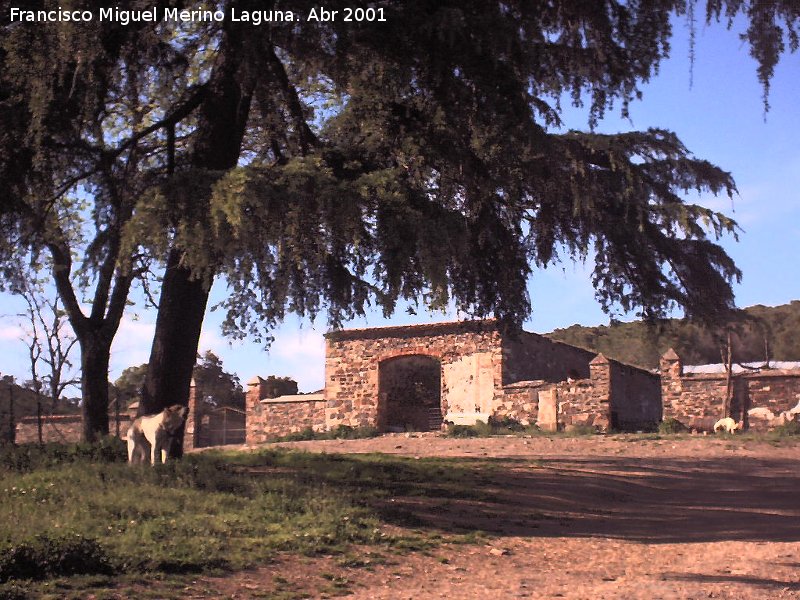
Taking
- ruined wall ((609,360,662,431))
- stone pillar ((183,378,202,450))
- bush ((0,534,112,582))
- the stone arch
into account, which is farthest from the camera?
the stone arch

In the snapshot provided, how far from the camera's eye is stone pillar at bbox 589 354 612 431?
22.2 m

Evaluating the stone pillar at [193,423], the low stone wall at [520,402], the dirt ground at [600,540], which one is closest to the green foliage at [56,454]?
the dirt ground at [600,540]

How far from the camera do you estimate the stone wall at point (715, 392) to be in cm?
2309

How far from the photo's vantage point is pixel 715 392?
23109 mm

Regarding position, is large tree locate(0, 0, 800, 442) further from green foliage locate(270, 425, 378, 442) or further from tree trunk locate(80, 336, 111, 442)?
green foliage locate(270, 425, 378, 442)

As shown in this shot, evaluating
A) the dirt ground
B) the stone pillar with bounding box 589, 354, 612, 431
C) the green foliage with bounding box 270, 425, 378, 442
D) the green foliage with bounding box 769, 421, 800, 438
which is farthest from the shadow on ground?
the green foliage with bounding box 270, 425, 378, 442

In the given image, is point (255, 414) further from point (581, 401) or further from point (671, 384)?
point (671, 384)

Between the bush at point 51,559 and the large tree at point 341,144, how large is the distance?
3.58m

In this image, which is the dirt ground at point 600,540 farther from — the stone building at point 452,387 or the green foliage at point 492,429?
the stone building at point 452,387

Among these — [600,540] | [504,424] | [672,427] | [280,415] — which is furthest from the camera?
[280,415]

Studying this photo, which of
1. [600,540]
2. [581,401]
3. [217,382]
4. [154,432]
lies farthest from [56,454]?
[217,382]

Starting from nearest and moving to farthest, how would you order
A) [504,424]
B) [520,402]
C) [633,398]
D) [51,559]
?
[51,559], [504,424], [520,402], [633,398]

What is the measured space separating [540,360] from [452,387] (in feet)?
10.0

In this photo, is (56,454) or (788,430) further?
(788,430)
